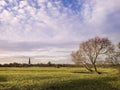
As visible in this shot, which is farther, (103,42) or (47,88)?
(103,42)

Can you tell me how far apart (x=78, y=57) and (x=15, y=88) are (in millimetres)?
45493

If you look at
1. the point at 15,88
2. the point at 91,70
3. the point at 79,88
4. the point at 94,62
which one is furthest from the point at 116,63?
the point at 15,88

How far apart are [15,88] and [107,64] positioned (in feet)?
112

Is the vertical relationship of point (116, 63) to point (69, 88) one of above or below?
above

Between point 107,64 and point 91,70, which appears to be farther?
point 91,70

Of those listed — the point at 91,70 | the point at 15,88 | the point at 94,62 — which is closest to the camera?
the point at 15,88

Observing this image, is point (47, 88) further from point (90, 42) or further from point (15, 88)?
point (90, 42)

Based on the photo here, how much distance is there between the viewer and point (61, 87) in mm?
28172

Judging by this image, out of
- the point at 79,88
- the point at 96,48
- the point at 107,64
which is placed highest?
the point at 96,48

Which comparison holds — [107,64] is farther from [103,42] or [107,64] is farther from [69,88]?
[69,88]

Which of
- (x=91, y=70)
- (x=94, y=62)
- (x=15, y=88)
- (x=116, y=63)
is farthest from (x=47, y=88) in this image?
(x=91, y=70)

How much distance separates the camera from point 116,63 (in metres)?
54.1

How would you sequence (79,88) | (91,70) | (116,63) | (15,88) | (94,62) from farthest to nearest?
(91,70)
(94,62)
(116,63)
(79,88)
(15,88)

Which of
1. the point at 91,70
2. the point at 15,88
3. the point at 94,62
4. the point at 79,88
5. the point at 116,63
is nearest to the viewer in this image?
the point at 15,88
